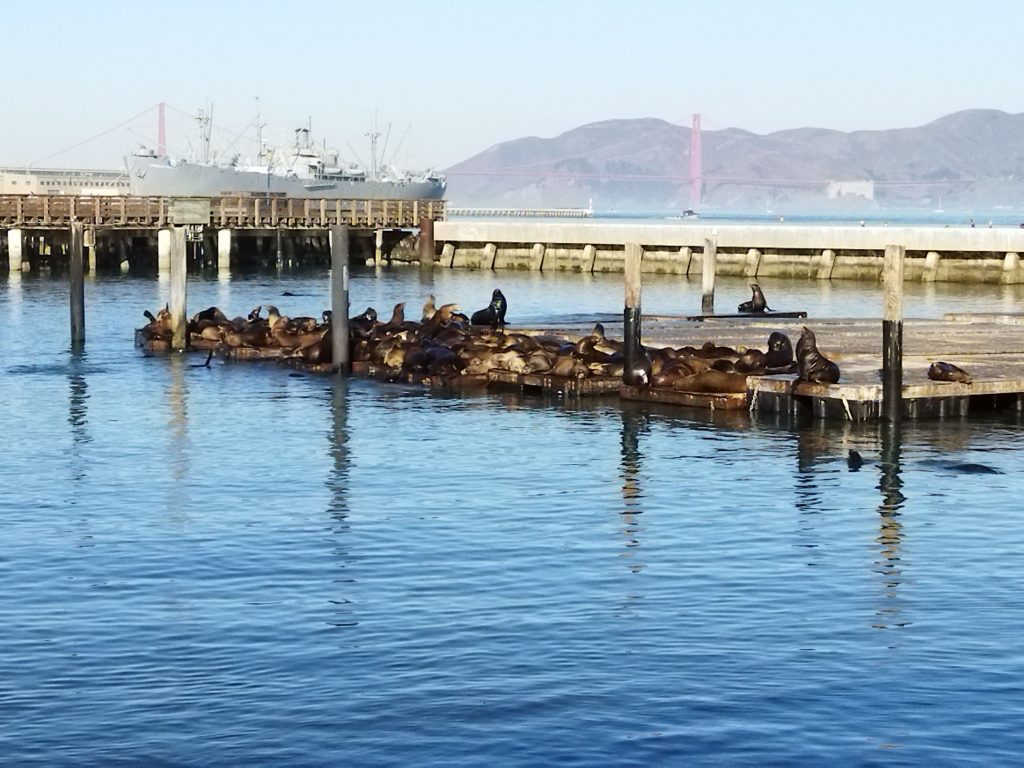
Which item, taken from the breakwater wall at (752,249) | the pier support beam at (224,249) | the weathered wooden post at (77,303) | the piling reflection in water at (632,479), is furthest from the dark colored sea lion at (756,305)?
the pier support beam at (224,249)

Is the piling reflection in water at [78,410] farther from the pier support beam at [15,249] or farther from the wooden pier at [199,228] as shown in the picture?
the pier support beam at [15,249]

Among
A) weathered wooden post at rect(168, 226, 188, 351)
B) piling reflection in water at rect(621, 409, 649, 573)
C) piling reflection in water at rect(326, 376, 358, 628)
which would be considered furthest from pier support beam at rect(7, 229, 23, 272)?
piling reflection in water at rect(621, 409, 649, 573)

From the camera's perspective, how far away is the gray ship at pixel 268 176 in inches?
5551

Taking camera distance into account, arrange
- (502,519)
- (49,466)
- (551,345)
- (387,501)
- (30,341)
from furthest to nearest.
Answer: (30,341) < (551,345) < (49,466) < (387,501) < (502,519)

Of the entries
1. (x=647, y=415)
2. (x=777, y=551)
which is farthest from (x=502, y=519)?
(x=647, y=415)

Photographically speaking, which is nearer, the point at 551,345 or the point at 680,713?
the point at 680,713

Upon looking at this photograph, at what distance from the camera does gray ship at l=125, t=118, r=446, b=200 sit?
141000 millimetres

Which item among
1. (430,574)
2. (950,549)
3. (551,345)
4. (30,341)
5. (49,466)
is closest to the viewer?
(430,574)

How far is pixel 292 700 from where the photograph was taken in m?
12.0

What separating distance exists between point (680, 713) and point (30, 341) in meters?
32.3

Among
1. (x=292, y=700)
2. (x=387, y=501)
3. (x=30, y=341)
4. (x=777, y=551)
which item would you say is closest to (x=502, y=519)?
(x=387, y=501)

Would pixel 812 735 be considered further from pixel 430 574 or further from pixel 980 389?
pixel 980 389

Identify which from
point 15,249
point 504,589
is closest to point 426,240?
point 15,249

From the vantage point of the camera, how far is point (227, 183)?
14312 cm
